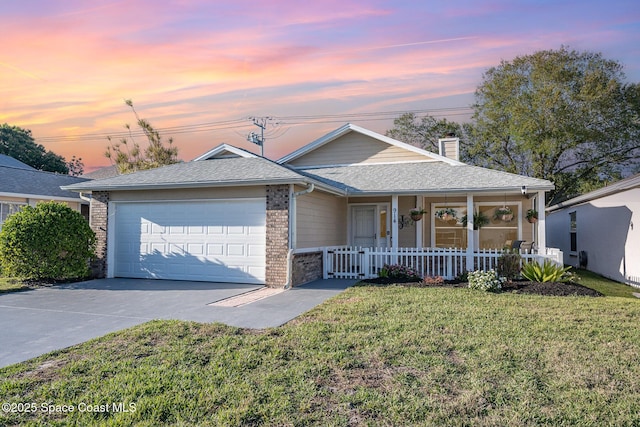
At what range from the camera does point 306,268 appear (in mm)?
11609

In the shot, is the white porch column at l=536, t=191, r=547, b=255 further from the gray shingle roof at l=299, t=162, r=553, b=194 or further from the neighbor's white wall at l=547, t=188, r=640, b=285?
the neighbor's white wall at l=547, t=188, r=640, b=285

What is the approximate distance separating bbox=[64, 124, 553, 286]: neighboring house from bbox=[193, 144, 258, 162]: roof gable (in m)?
0.04

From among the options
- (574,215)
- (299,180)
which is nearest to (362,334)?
(299,180)

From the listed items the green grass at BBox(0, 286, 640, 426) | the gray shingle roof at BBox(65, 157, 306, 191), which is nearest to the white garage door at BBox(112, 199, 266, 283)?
the gray shingle roof at BBox(65, 157, 306, 191)

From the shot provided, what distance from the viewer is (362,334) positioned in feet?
Answer: 19.7

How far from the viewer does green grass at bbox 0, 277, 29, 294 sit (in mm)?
10180

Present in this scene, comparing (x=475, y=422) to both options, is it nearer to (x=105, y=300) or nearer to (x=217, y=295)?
(x=217, y=295)

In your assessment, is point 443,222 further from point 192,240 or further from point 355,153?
point 192,240

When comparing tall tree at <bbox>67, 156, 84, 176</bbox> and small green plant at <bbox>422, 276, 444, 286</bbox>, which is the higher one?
tall tree at <bbox>67, 156, 84, 176</bbox>

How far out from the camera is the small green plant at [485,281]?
10.0m

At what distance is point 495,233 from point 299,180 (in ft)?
28.0

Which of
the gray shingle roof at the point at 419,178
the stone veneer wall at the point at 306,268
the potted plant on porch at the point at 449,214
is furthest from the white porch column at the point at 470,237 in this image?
the stone veneer wall at the point at 306,268

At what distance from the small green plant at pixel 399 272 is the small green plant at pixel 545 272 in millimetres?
2825

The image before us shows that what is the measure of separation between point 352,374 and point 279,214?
6.79 metres
